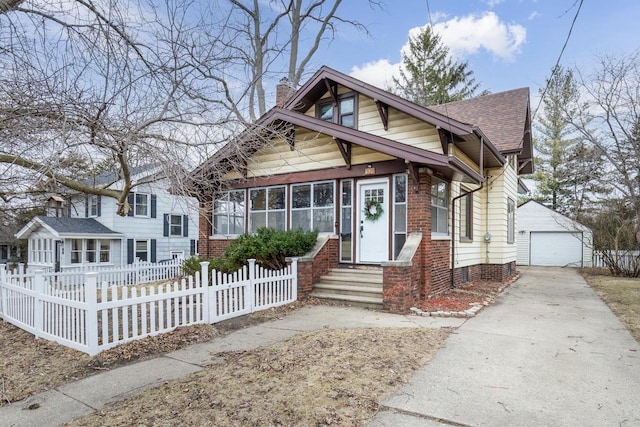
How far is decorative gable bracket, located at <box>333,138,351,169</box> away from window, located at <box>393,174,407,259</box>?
124 centimetres

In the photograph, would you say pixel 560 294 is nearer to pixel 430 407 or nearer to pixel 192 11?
pixel 430 407

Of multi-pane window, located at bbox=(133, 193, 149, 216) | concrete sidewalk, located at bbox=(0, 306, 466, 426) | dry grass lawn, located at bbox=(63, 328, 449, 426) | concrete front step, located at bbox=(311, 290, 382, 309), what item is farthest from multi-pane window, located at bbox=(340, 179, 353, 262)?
multi-pane window, located at bbox=(133, 193, 149, 216)

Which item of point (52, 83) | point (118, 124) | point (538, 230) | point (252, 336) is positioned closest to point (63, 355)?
point (252, 336)

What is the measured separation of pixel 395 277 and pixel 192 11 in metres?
5.75

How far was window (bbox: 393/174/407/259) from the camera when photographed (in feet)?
29.8

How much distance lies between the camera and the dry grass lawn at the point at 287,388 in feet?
10.4

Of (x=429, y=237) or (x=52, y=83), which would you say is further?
(x=429, y=237)

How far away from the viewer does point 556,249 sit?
21.4 metres

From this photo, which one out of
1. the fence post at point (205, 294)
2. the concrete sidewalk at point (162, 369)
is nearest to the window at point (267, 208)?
the concrete sidewalk at point (162, 369)

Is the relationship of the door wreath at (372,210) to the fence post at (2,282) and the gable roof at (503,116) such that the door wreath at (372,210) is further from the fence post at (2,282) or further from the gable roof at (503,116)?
the fence post at (2,282)

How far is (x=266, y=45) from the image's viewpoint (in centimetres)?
807

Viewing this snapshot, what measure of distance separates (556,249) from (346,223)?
16.9m

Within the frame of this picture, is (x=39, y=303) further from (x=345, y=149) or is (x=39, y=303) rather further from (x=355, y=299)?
(x=345, y=149)

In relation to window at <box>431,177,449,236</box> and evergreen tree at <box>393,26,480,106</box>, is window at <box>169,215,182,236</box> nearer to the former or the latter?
window at <box>431,177,449,236</box>
